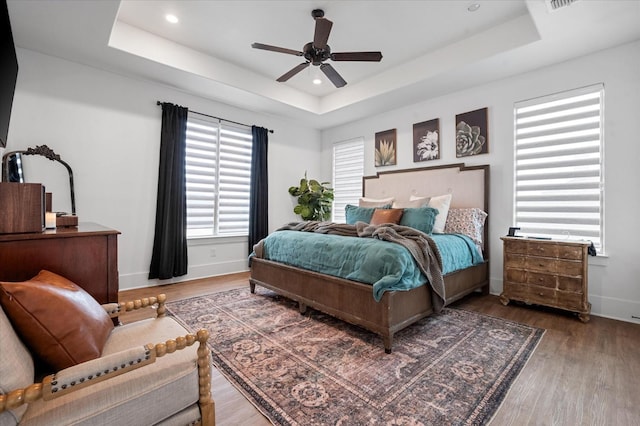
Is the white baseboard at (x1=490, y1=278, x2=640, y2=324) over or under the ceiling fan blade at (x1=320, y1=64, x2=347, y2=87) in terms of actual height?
under

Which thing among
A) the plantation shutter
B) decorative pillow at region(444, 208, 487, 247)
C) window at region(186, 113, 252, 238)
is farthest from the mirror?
decorative pillow at region(444, 208, 487, 247)

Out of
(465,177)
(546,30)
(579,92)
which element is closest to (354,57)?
(546,30)

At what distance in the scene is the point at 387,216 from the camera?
11.5 ft

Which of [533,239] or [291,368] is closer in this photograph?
[291,368]

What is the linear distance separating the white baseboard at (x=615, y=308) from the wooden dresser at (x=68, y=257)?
14.1 feet

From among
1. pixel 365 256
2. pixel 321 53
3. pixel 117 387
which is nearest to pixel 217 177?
pixel 321 53

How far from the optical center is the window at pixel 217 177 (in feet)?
14.3

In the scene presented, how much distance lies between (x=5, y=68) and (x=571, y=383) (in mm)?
4229

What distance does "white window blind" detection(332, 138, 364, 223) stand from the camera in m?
5.55

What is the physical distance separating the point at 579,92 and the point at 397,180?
93.4 inches

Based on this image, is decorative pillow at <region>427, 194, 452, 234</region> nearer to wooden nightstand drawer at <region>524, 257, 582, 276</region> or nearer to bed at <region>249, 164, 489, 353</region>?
bed at <region>249, 164, 489, 353</region>

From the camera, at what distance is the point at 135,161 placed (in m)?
3.89

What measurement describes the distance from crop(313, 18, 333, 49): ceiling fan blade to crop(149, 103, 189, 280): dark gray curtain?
2.46 metres

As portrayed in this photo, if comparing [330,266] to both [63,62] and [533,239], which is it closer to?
[533,239]
